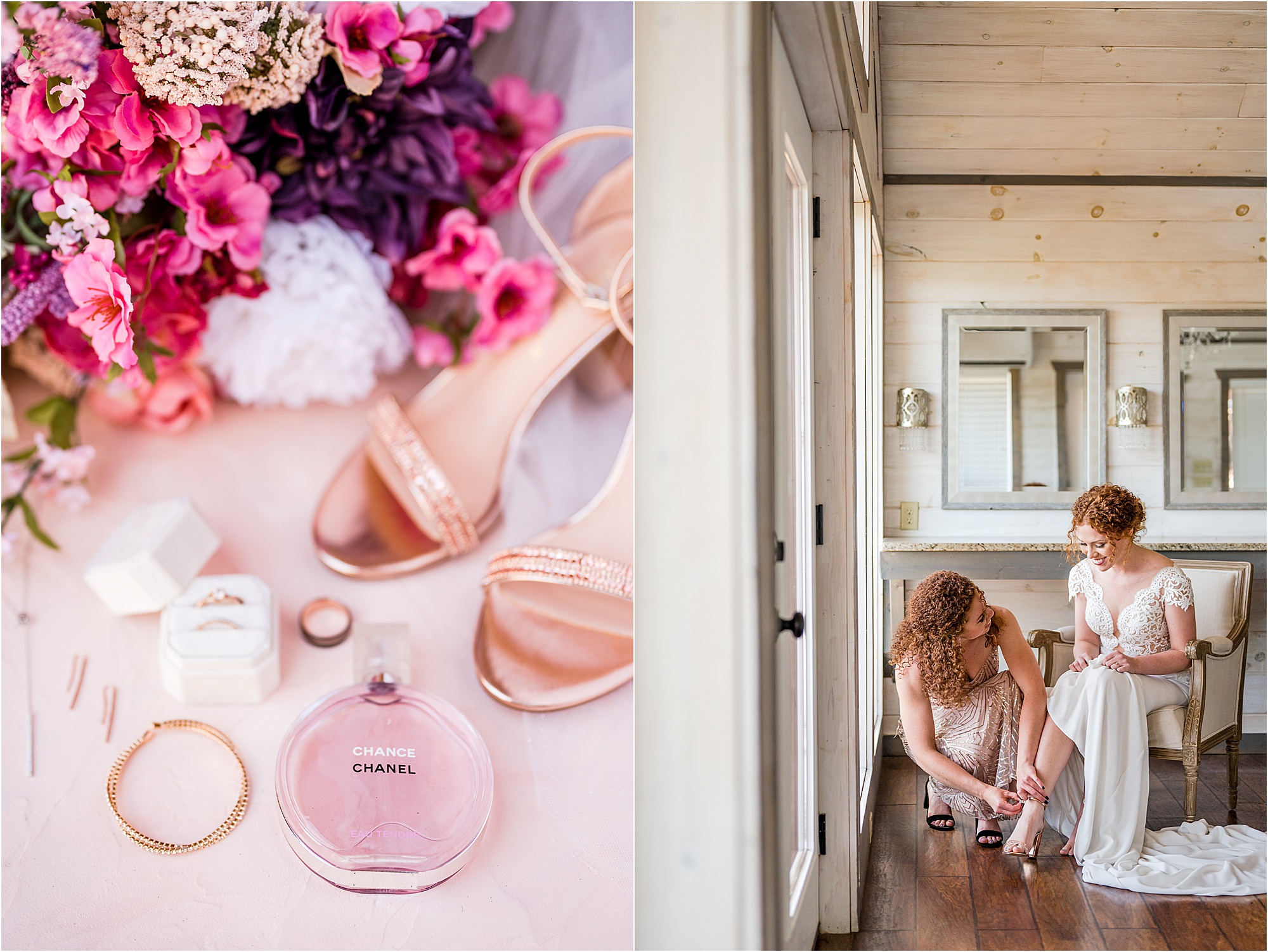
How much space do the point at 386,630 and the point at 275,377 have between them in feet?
1.26

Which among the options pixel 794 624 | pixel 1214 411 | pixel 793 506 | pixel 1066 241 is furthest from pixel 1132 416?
pixel 794 624

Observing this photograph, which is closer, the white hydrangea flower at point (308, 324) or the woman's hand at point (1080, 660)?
the white hydrangea flower at point (308, 324)

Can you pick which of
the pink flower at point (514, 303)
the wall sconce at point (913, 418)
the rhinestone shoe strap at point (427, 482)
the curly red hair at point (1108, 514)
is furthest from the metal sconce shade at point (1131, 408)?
the rhinestone shoe strap at point (427, 482)

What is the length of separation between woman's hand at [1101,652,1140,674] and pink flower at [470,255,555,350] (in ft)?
3.45

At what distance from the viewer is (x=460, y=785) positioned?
963 mm

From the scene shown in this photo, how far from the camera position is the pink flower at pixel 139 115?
32.1 inches

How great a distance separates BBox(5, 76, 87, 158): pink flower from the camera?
2.62 ft

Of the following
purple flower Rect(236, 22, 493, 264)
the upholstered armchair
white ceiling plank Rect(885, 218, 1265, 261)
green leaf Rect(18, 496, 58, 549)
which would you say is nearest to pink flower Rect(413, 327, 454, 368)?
purple flower Rect(236, 22, 493, 264)

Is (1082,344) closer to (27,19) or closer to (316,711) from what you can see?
(316,711)

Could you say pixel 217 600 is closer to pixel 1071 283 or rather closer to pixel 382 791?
pixel 382 791

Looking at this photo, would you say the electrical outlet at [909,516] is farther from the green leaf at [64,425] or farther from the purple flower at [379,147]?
the green leaf at [64,425]

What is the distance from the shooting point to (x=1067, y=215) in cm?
135

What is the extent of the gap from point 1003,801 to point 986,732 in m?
0.11

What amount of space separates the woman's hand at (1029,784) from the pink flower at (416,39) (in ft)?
4.42
